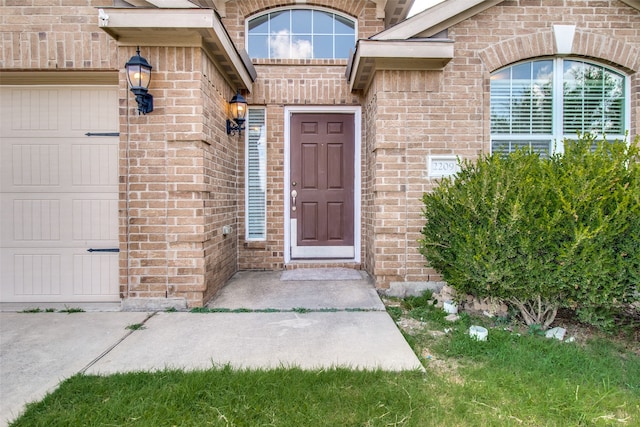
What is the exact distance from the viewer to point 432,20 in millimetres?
3979

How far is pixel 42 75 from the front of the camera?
3.63m

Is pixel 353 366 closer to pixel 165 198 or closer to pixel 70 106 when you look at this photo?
pixel 165 198

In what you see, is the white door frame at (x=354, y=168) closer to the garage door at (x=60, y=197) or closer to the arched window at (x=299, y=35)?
the arched window at (x=299, y=35)

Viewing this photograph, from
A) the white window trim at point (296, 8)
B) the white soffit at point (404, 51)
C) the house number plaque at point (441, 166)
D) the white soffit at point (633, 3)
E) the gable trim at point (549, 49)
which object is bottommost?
the house number plaque at point (441, 166)

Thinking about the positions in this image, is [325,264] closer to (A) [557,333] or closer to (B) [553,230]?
(A) [557,333]

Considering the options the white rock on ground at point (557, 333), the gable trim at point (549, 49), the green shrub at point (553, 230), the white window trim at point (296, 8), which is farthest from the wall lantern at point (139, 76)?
the white rock on ground at point (557, 333)

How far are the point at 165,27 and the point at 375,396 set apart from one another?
3.58 metres

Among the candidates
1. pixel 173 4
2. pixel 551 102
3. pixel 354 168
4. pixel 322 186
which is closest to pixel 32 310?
pixel 173 4

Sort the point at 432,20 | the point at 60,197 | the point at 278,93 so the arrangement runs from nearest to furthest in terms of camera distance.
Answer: the point at 60,197
the point at 432,20
the point at 278,93

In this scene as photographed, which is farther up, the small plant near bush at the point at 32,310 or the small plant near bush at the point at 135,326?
the small plant near bush at the point at 32,310

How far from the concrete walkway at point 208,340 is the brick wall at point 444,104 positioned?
0.79 meters

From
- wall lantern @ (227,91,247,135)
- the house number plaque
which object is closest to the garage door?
wall lantern @ (227,91,247,135)

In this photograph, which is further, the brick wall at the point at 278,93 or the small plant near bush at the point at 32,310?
the brick wall at the point at 278,93

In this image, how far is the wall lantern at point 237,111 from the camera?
15.1 ft
